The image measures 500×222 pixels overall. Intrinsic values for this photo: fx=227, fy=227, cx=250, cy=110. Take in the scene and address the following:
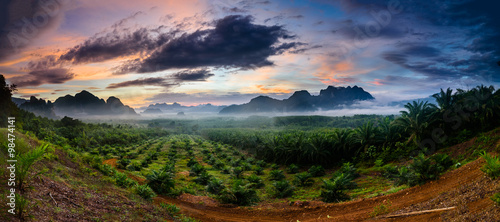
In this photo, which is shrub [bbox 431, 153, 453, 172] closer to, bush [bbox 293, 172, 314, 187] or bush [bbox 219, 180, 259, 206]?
bush [bbox 293, 172, 314, 187]

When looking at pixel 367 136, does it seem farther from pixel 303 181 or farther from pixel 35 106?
pixel 35 106

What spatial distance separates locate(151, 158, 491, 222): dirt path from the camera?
6.33 m

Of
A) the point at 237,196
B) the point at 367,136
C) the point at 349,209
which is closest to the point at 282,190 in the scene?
the point at 237,196

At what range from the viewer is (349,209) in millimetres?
7695

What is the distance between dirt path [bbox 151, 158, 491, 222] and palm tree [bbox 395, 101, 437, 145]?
8.16 metres

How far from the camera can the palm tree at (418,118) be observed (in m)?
14.6

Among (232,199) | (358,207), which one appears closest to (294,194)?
(232,199)

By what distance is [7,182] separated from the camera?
4.24 metres

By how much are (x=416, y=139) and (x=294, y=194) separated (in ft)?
29.6

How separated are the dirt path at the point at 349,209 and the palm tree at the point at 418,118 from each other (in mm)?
8158

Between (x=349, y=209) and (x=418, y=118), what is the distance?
10.8 m

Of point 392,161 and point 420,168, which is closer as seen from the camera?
point 420,168

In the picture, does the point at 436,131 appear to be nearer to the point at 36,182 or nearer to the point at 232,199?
the point at 232,199

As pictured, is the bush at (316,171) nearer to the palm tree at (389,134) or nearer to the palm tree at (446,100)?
the palm tree at (389,134)
